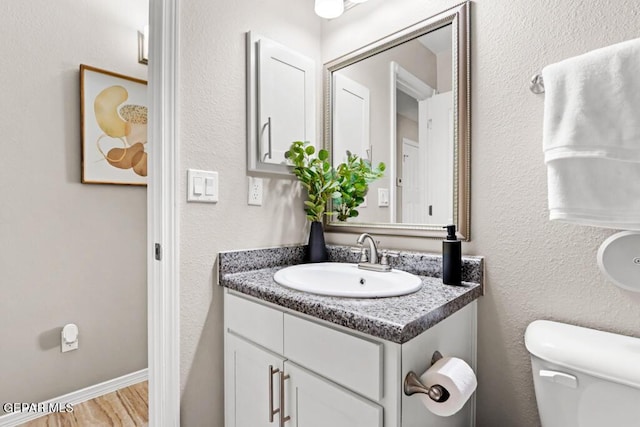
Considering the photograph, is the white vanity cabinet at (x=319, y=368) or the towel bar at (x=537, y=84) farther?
the towel bar at (x=537, y=84)

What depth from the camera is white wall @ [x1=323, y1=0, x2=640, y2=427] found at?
2.91 feet

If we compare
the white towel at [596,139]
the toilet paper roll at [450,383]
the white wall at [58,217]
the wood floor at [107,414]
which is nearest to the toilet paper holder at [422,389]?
the toilet paper roll at [450,383]

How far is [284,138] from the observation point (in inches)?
55.6

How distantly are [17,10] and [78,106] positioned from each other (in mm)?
471

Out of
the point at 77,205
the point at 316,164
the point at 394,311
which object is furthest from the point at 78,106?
the point at 394,311

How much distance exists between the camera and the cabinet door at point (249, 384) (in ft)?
3.26

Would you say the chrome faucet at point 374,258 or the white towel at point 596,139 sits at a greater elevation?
the white towel at point 596,139

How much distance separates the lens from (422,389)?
70cm

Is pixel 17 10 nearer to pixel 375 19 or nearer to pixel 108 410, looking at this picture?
pixel 375 19

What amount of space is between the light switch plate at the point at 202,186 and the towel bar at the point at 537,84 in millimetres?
1054

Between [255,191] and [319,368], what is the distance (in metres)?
0.74

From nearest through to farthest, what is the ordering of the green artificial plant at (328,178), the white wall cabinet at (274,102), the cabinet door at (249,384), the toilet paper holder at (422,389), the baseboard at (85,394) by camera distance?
the toilet paper holder at (422,389) → the cabinet door at (249,384) → the white wall cabinet at (274,102) → the green artificial plant at (328,178) → the baseboard at (85,394)

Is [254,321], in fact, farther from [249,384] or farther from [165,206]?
[165,206]

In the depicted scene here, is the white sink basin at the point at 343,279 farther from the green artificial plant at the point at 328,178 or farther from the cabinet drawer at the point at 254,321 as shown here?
the green artificial plant at the point at 328,178
